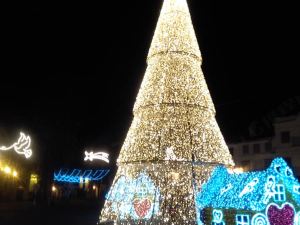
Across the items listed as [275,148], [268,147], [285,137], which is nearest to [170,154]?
[285,137]

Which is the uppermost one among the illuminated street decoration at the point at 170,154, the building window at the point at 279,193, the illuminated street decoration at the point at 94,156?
the illuminated street decoration at the point at 94,156

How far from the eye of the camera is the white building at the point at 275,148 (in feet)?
113

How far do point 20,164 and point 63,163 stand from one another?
3.97 metres

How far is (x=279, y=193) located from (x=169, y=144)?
6125 millimetres

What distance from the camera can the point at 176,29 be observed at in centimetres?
1523

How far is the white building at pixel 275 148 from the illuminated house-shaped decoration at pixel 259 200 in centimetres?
2650

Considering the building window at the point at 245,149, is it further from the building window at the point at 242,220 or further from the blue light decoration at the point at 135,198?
the building window at the point at 242,220

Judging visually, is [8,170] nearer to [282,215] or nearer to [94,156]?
[94,156]

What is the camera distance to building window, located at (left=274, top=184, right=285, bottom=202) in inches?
304

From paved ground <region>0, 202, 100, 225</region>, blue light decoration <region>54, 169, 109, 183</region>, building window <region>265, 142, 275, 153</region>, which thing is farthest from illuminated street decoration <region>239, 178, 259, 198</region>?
building window <region>265, 142, 275, 153</region>

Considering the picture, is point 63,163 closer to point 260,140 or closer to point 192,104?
point 260,140

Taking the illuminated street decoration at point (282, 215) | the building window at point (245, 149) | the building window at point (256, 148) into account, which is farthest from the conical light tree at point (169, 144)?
the building window at point (245, 149)

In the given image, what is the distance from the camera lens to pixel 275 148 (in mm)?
36031

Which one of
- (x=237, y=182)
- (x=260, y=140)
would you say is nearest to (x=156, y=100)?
(x=237, y=182)
